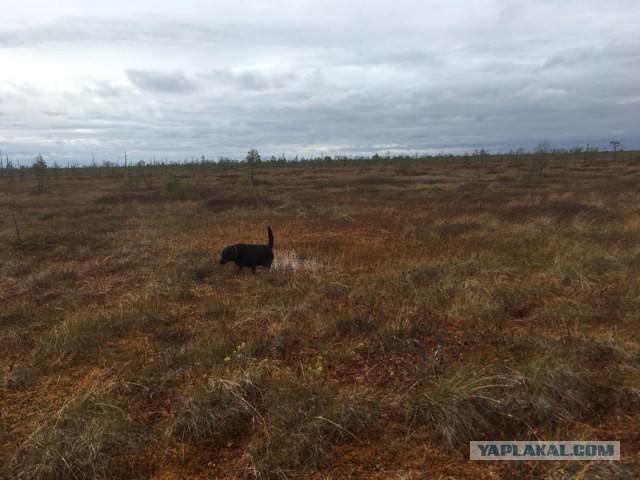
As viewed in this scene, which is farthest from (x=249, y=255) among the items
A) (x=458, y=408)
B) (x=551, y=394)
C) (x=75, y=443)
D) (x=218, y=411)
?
(x=551, y=394)

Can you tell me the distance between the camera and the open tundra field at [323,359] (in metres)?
3.06

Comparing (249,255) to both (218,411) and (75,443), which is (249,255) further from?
(75,443)

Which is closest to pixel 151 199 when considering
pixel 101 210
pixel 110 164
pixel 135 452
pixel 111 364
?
pixel 101 210

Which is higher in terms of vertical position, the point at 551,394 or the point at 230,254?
the point at 230,254

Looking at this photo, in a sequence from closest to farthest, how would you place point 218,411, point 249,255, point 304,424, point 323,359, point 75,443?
point 75,443 < point 304,424 < point 218,411 < point 323,359 < point 249,255

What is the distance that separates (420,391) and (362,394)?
548 mm

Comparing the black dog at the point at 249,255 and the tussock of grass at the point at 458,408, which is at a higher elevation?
the black dog at the point at 249,255

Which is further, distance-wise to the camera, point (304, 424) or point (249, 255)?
point (249, 255)

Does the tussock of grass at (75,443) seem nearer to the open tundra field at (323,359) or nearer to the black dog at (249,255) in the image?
the open tundra field at (323,359)

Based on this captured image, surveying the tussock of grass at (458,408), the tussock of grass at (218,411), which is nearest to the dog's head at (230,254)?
the tussock of grass at (218,411)

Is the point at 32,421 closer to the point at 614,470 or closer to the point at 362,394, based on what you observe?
the point at 362,394

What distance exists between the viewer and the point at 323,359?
14.8 feet

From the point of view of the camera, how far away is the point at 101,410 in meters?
3.63

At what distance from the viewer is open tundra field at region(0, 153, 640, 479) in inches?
121
